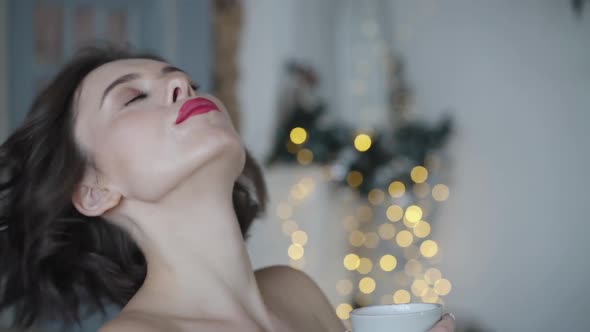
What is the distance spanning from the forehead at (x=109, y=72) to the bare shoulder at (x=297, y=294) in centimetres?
42

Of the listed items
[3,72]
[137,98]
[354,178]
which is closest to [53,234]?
[137,98]

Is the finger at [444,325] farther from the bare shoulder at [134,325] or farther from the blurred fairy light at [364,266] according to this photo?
the blurred fairy light at [364,266]

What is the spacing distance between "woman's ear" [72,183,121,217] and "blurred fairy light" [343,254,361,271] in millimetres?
1940

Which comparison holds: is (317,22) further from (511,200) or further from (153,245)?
(153,245)

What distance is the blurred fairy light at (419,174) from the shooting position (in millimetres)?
2945

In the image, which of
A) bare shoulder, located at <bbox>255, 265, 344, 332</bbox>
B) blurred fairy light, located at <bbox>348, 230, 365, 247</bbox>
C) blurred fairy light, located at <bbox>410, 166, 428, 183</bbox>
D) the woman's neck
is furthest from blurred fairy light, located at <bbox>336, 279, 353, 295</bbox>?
the woman's neck

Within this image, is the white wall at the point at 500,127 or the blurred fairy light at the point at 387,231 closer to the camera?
the white wall at the point at 500,127

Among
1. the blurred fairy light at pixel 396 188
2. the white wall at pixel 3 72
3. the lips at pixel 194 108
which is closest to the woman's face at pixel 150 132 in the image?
the lips at pixel 194 108

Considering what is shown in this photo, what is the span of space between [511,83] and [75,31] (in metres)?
1.73

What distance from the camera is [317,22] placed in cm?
319

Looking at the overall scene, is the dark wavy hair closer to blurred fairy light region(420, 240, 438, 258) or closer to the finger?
the finger

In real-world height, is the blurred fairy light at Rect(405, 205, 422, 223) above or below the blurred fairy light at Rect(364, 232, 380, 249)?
above

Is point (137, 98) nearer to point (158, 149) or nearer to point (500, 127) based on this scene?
point (158, 149)

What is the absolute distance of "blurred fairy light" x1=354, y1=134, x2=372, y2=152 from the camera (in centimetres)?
297
